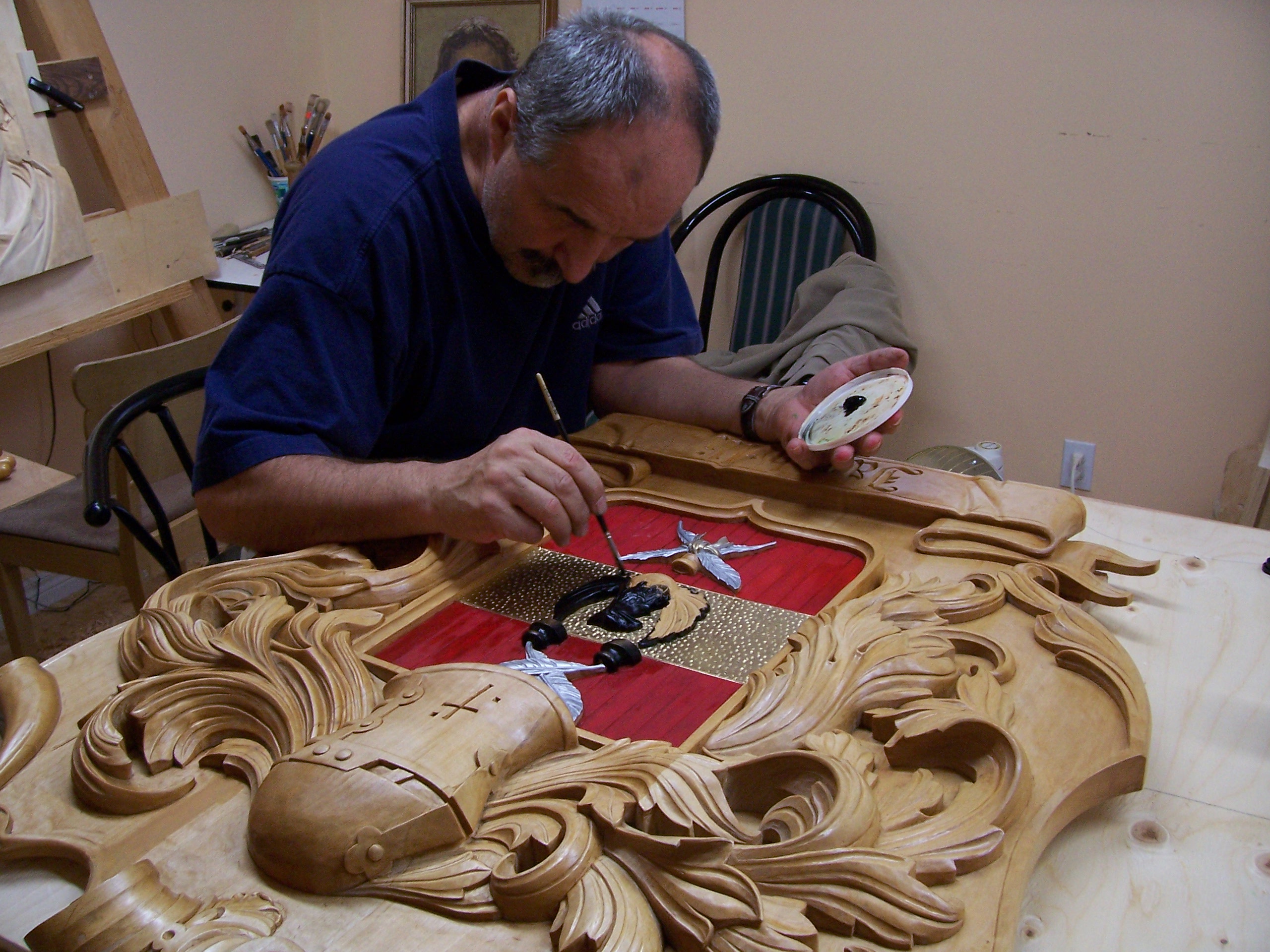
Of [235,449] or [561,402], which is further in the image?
[561,402]

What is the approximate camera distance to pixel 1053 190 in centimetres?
260

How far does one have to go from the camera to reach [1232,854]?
883mm

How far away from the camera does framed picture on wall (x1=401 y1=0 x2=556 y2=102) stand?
3293 millimetres

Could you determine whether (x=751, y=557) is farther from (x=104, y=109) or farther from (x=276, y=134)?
(x=276, y=134)

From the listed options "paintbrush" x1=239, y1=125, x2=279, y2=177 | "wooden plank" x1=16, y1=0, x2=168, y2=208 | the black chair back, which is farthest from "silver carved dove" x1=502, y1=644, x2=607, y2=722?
"paintbrush" x1=239, y1=125, x2=279, y2=177

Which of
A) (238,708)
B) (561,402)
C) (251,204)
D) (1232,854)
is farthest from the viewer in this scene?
(251,204)

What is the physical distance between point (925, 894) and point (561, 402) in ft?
4.36

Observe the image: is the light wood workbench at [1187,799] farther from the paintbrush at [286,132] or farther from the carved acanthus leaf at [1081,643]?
the paintbrush at [286,132]

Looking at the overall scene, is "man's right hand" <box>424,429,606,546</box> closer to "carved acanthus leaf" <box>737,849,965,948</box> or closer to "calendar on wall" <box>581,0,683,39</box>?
"carved acanthus leaf" <box>737,849,965,948</box>

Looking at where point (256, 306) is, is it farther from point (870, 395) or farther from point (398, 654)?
point (870, 395)

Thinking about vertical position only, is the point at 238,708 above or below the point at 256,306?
below

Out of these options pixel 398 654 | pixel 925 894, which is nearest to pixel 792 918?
pixel 925 894

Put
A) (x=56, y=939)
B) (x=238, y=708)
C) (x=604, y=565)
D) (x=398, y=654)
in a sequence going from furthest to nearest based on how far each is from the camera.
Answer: (x=604, y=565) → (x=398, y=654) → (x=238, y=708) → (x=56, y=939)

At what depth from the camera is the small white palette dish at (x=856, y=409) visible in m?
1.43
